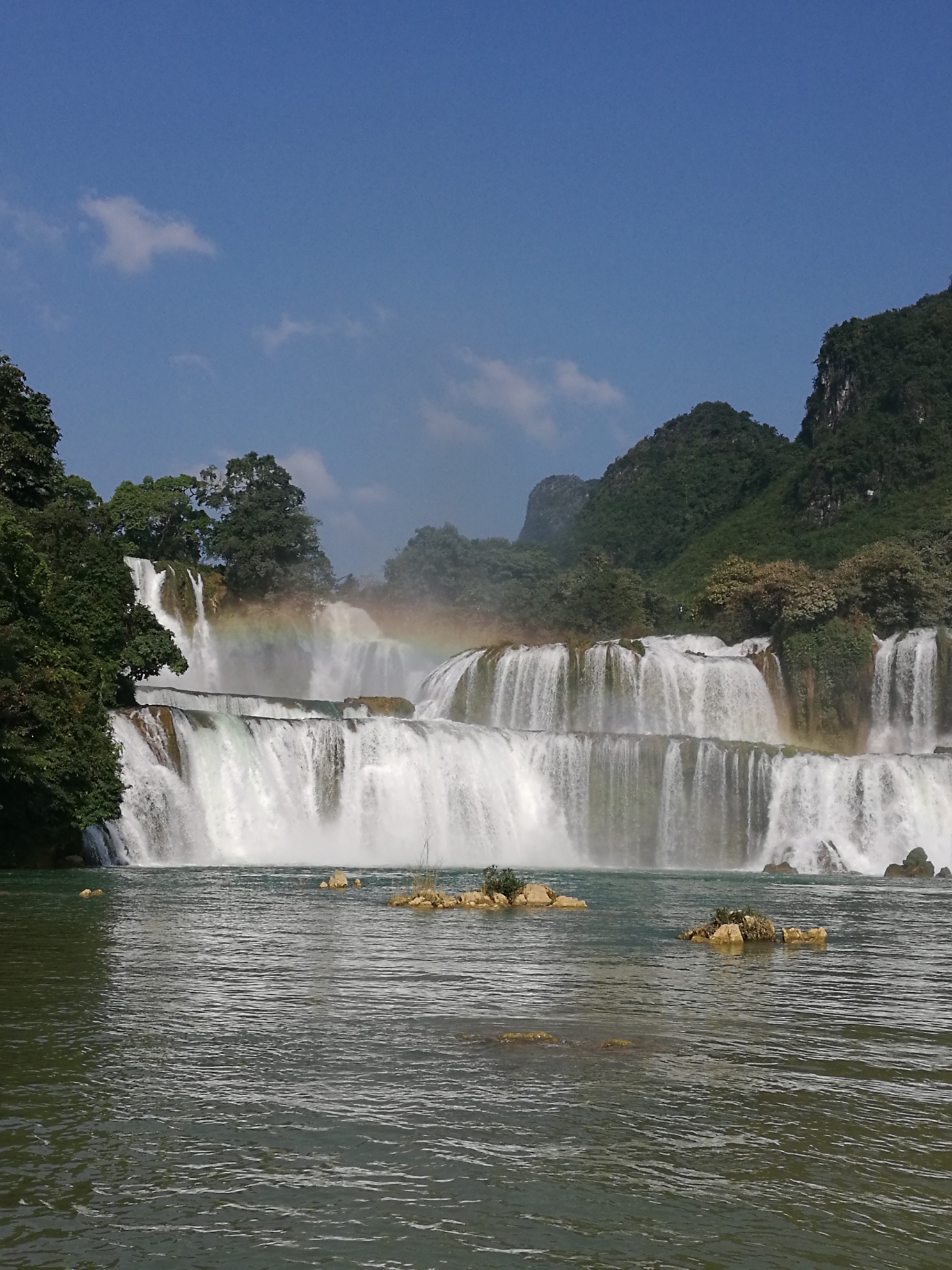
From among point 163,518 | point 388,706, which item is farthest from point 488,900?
point 163,518

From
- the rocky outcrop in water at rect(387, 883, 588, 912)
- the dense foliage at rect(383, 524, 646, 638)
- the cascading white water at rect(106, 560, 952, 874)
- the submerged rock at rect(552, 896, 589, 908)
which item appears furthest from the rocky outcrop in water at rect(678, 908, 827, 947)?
the dense foliage at rect(383, 524, 646, 638)

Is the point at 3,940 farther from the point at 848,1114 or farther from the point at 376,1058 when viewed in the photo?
the point at 848,1114

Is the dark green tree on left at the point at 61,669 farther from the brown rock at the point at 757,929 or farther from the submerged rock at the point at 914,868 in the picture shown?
the submerged rock at the point at 914,868

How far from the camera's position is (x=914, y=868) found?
119 ft

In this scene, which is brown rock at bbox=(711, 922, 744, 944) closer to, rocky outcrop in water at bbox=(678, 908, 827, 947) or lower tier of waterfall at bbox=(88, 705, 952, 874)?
rocky outcrop in water at bbox=(678, 908, 827, 947)

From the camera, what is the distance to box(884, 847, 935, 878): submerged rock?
36.1 m

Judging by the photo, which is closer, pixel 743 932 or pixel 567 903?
pixel 743 932

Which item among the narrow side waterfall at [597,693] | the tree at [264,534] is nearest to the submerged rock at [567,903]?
the narrow side waterfall at [597,693]

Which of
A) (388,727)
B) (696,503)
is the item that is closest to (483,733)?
(388,727)

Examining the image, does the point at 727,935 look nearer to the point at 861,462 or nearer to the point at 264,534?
the point at 264,534

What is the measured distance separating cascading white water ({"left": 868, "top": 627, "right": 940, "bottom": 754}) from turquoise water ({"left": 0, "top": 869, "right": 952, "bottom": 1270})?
38.5 meters

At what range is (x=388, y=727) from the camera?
1474 inches

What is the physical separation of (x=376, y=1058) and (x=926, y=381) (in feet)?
300

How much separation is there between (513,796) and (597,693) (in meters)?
10.5
